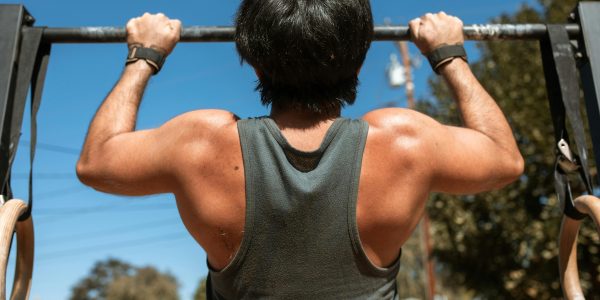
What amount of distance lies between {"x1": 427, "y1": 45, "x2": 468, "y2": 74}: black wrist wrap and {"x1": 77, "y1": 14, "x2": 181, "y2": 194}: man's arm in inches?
35.9

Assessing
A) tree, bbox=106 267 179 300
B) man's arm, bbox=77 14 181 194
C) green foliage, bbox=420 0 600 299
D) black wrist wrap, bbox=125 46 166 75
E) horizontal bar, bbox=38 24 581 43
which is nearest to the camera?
man's arm, bbox=77 14 181 194

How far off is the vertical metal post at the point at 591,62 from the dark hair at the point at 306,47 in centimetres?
97

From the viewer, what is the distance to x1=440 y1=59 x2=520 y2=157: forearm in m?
1.79

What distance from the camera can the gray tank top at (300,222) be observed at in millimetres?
1546

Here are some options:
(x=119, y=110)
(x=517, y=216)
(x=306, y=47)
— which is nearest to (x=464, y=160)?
(x=306, y=47)

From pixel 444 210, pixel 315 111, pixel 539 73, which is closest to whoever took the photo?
pixel 315 111

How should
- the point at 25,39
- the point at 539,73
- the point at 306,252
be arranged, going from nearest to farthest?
1. the point at 306,252
2. the point at 25,39
3. the point at 539,73

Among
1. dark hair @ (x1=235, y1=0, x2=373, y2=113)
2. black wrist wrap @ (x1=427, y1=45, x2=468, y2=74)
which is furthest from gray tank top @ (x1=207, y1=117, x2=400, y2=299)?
black wrist wrap @ (x1=427, y1=45, x2=468, y2=74)

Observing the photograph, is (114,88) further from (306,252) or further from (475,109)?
(475,109)

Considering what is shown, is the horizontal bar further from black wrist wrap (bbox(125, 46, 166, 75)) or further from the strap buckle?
the strap buckle

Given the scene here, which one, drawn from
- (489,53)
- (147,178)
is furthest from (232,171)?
(489,53)

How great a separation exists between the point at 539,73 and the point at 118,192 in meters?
11.6

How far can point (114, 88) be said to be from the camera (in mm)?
1861

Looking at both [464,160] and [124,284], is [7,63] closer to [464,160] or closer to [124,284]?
[464,160]
